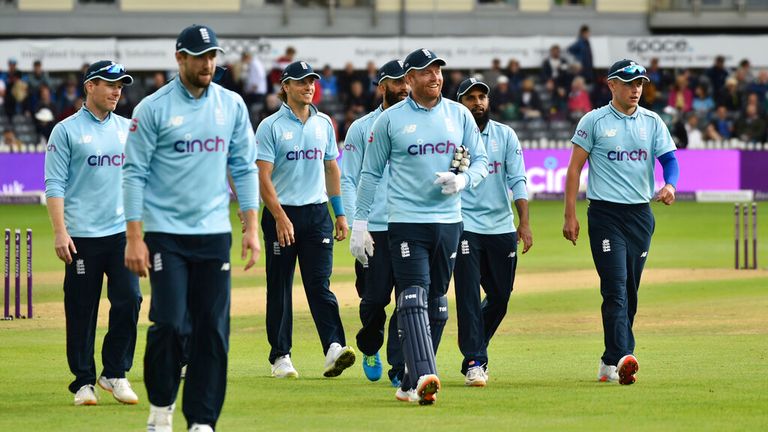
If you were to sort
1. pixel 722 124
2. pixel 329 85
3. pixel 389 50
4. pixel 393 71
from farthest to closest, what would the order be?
pixel 389 50 < pixel 329 85 < pixel 722 124 < pixel 393 71

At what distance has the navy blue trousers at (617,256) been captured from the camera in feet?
40.5

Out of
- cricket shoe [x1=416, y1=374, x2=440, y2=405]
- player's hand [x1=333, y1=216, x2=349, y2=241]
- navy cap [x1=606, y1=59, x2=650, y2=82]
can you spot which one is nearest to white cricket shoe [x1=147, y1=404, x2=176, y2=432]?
cricket shoe [x1=416, y1=374, x2=440, y2=405]

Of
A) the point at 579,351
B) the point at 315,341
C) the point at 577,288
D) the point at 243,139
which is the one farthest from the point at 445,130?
the point at 577,288

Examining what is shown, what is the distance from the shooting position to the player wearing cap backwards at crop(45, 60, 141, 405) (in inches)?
451

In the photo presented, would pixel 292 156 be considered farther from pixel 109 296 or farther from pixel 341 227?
pixel 109 296

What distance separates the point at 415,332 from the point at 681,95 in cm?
3003

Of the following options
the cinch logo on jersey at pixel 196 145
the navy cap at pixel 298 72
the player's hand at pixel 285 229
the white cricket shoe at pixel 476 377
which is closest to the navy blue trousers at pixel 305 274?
the player's hand at pixel 285 229

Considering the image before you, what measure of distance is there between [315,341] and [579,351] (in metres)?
2.77

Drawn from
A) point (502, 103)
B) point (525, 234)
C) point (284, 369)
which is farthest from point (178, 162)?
point (502, 103)

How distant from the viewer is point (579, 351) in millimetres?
14453

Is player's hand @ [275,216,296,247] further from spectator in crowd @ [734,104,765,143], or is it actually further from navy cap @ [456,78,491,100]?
spectator in crowd @ [734,104,765,143]

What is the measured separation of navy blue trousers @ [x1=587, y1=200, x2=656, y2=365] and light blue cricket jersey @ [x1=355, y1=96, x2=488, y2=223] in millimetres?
1609

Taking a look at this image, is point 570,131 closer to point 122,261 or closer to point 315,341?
point 315,341

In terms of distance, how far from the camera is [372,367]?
12.6 meters
